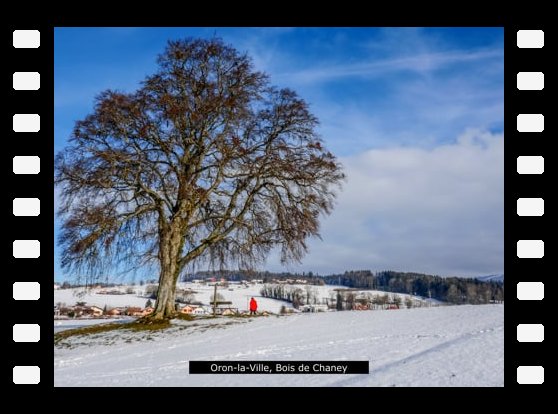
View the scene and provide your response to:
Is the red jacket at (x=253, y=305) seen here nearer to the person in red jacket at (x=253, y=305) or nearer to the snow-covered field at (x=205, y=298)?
the person in red jacket at (x=253, y=305)

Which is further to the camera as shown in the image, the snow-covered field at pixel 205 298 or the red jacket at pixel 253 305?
the red jacket at pixel 253 305

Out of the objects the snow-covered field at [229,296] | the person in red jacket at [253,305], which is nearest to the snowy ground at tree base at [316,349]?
the snow-covered field at [229,296]

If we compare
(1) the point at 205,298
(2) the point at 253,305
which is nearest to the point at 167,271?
(1) the point at 205,298

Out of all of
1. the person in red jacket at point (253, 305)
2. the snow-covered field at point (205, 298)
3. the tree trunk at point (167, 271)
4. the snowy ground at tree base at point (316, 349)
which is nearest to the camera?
the snowy ground at tree base at point (316, 349)

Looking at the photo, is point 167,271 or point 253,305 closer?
point 167,271

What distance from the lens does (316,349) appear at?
10930 millimetres

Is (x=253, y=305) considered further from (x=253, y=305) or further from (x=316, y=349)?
(x=316, y=349)

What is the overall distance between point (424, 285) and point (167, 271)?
35.9ft

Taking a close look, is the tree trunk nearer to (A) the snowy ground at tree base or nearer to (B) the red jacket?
(A) the snowy ground at tree base

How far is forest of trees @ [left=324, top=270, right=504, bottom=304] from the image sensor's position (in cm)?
2123

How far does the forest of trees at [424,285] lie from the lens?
2123cm

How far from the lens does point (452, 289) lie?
73.5 feet

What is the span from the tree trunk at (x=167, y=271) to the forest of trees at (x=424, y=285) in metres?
6.09

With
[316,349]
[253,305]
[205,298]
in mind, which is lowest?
[253,305]
